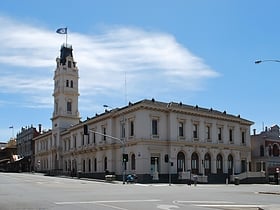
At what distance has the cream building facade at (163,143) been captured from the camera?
65.4m

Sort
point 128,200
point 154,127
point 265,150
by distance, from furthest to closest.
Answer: point 265,150
point 154,127
point 128,200

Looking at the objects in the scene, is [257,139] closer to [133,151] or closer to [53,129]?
[133,151]

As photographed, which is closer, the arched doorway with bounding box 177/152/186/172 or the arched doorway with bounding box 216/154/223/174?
the arched doorway with bounding box 177/152/186/172

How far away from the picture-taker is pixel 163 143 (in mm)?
67250

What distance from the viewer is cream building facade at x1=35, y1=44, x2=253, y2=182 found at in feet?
214

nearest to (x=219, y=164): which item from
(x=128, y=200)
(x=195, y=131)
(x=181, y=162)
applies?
(x=195, y=131)

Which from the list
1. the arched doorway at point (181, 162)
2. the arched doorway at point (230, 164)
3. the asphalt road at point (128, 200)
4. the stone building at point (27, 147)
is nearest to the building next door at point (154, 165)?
the arched doorway at point (181, 162)

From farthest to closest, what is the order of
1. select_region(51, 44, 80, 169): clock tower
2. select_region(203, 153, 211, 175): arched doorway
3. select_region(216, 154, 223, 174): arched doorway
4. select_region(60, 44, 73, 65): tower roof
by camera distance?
1. select_region(60, 44, 73, 65): tower roof
2. select_region(51, 44, 80, 169): clock tower
3. select_region(216, 154, 223, 174): arched doorway
4. select_region(203, 153, 211, 175): arched doorway

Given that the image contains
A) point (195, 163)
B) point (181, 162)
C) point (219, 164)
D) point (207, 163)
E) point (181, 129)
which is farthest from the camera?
point (219, 164)

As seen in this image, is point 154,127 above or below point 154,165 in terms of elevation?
above

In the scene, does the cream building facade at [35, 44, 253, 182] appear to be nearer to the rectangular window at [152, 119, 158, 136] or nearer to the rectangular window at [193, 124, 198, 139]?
the rectangular window at [152, 119, 158, 136]

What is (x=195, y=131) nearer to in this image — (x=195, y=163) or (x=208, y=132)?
(x=208, y=132)

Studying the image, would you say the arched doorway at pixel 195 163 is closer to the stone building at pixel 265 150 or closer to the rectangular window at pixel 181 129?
the rectangular window at pixel 181 129

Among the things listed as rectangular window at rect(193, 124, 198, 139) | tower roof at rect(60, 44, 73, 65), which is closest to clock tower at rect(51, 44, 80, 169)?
tower roof at rect(60, 44, 73, 65)
